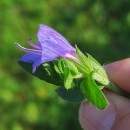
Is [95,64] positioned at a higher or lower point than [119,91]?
higher

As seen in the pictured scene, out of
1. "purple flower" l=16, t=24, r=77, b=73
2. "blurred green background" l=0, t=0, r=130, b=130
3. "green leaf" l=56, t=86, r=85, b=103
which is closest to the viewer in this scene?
"purple flower" l=16, t=24, r=77, b=73

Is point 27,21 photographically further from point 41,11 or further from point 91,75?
point 91,75

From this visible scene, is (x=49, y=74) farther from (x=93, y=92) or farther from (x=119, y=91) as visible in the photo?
(x=119, y=91)

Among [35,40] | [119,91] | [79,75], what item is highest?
[79,75]

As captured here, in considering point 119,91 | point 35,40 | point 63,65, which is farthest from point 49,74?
point 35,40

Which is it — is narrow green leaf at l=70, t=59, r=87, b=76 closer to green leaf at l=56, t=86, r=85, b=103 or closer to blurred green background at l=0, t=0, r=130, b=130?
green leaf at l=56, t=86, r=85, b=103

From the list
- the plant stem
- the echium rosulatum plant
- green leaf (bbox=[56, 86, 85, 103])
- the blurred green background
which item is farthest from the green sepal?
the blurred green background

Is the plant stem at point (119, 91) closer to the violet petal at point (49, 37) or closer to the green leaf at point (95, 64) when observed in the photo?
the green leaf at point (95, 64)
